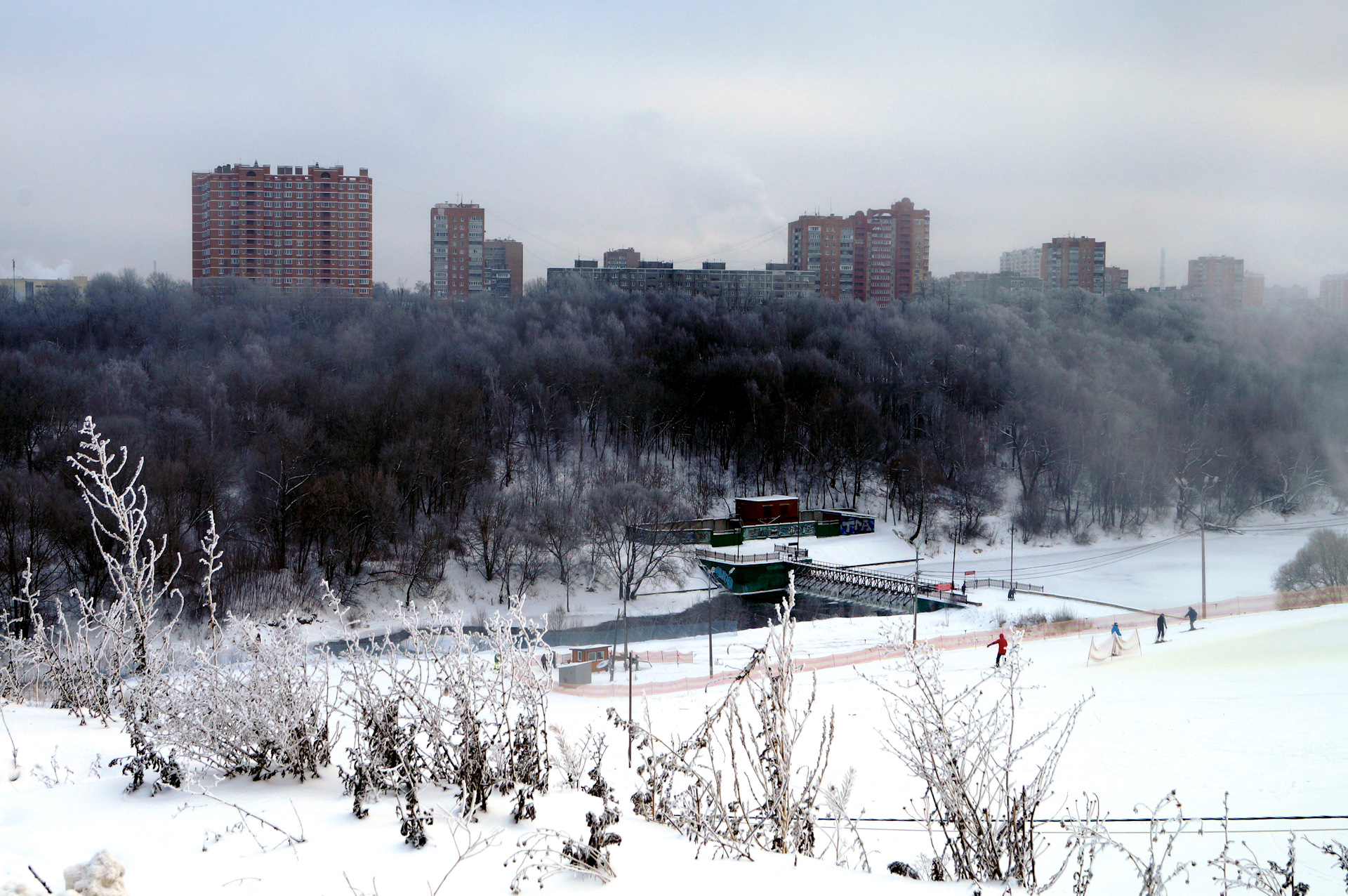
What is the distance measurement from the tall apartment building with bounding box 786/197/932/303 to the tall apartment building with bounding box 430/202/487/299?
28.4 meters

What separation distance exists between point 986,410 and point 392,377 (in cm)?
3177

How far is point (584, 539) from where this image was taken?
36.4 metres

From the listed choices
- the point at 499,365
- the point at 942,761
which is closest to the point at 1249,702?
the point at 942,761

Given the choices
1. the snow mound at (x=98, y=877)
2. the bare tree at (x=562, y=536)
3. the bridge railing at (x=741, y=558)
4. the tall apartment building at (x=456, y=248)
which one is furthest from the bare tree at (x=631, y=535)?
the tall apartment building at (x=456, y=248)

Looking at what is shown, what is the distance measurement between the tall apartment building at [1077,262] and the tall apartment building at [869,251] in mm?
14510

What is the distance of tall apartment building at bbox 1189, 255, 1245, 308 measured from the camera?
193 ft

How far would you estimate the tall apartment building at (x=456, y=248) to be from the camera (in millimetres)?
78375

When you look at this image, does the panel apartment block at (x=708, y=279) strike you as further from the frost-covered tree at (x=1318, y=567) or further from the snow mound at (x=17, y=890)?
the snow mound at (x=17, y=890)

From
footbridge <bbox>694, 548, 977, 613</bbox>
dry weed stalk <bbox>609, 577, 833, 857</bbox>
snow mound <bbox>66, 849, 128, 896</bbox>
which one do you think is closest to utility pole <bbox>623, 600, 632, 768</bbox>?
dry weed stalk <bbox>609, 577, 833, 857</bbox>

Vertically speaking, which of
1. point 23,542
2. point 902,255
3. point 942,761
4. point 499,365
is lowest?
point 23,542

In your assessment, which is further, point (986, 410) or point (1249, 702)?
point (986, 410)

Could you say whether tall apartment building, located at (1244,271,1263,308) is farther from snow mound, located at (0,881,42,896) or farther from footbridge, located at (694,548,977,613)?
snow mound, located at (0,881,42,896)

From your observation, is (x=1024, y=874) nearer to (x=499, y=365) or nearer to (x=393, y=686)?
(x=393, y=686)

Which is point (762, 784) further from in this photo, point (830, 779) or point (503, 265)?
point (503, 265)
